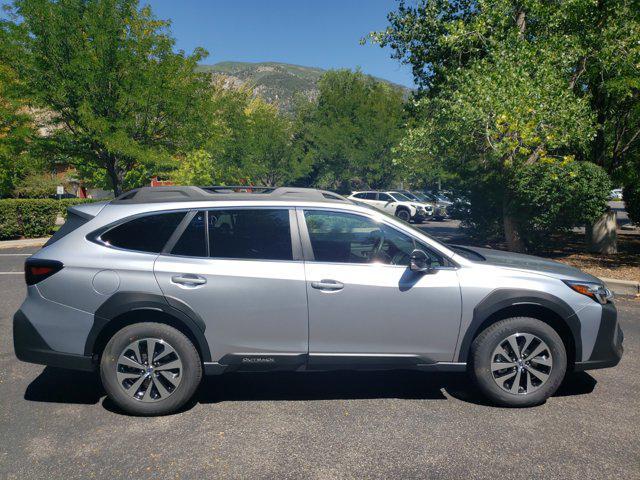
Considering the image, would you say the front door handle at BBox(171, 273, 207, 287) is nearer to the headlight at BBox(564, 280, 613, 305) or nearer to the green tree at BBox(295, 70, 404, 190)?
the headlight at BBox(564, 280, 613, 305)

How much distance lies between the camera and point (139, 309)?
3.66 metres

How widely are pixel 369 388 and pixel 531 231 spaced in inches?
343

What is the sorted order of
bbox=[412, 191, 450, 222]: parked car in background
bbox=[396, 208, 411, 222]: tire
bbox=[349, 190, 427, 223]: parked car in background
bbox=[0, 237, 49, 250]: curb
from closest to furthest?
bbox=[0, 237, 49, 250]: curb, bbox=[349, 190, 427, 223]: parked car in background, bbox=[396, 208, 411, 222]: tire, bbox=[412, 191, 450, 222]: parked car in background

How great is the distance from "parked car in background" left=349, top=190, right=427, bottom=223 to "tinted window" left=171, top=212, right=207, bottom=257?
2086 cm

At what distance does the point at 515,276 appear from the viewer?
3887 millimetres

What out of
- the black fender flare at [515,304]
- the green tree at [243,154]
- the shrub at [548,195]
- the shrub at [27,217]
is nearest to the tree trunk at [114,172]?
the shrub at [27,217]

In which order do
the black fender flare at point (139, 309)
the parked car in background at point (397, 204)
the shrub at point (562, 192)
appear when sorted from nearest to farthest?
the black fender flare at point (139, 309), the shrub at point (562, 192), the parked car in background at point (397, 204)

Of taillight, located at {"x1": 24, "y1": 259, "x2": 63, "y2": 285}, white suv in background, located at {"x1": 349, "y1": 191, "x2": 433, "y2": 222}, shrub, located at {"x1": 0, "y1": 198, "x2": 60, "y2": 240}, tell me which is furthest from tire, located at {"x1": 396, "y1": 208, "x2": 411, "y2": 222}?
taillight, located at {"x1": 24, "y1": 259, "x2": 63, "y2": 285}

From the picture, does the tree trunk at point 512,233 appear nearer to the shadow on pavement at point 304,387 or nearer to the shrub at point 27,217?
the shadow on pavement at point 304,387

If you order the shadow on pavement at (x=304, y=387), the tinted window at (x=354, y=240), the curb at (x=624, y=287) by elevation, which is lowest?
the shadow on pavement at (x=304, y=387)

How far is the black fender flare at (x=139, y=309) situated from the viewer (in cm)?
364

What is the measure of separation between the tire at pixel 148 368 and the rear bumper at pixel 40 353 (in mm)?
158

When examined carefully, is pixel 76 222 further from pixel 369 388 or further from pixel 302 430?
pixel 369 388

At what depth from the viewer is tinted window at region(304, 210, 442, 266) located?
3.95 meters
